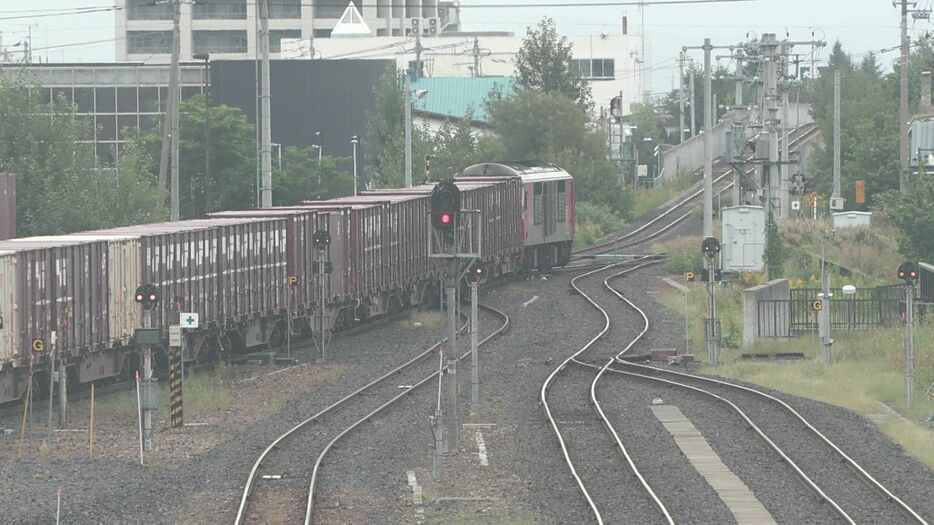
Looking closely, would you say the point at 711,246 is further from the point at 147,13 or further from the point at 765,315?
the point at 147,13

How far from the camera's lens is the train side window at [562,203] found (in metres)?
54.3

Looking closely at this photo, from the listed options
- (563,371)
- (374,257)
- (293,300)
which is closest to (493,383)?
(563,371)

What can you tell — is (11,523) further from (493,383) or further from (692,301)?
(692,301)

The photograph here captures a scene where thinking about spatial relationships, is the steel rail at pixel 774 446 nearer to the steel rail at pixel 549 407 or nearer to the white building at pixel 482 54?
the steel rail at pixel 549 407

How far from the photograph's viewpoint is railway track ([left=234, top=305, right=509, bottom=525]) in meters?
18.0

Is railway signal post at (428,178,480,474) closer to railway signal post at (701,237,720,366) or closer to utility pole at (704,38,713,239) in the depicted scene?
Result: railway signal post at (701,237,720,366)

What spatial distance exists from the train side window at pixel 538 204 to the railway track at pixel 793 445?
1857 cm

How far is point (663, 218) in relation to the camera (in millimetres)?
81250

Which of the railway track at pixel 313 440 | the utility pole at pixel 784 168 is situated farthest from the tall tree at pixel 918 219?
the railway track at pixel 313 440

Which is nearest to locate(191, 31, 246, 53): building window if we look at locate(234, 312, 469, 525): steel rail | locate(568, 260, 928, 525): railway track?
locate(234, 312, 469, 525): steel rail

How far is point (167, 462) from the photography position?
69.3 ft

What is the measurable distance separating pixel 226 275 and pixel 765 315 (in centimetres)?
1254

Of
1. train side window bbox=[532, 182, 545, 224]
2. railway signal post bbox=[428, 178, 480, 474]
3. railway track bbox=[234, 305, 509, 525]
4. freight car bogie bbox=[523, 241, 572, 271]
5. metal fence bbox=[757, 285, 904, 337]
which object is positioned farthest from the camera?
freight car bogie bbox=[523, 241, 572, 271]

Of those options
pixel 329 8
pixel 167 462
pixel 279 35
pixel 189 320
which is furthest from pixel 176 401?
pixel 329 8
